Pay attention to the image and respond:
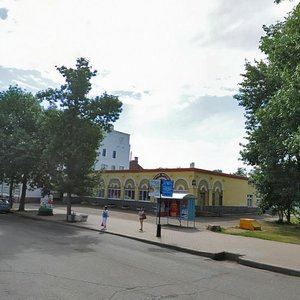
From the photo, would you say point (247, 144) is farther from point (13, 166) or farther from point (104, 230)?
point (13, 166)

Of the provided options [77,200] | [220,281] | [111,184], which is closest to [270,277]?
[220,281]

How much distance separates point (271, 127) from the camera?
2669 centimetres

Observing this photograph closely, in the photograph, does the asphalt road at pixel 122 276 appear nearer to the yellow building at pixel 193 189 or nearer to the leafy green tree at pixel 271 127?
the leafy green tree at pixel 271 127

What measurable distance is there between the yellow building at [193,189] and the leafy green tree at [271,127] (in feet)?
27.7

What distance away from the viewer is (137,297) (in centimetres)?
739

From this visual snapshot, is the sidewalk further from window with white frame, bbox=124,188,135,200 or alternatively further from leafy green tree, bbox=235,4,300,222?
window with white frame, bbox=124,188,135,200

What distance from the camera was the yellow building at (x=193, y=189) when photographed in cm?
4172

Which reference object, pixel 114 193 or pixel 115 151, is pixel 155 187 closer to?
pixel 114 193

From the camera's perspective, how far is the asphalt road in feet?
25.3

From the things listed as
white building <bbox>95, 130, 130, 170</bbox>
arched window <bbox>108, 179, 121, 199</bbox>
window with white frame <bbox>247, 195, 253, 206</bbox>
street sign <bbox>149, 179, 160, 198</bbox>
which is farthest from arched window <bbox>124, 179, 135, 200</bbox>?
street sign <bbox>149, 179, 160, 198</bbox>

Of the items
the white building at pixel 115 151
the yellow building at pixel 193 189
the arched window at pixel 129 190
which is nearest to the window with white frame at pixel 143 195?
the yellow building at pixel 193 189

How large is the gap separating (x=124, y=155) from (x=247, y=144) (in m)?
44.0

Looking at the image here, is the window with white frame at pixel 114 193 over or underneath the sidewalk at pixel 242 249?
over

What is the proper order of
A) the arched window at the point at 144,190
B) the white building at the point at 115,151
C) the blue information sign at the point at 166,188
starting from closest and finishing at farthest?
the blue information sign at the point at 166,188
the arched window at the point at 144,190
the white building at the point at 115,151
